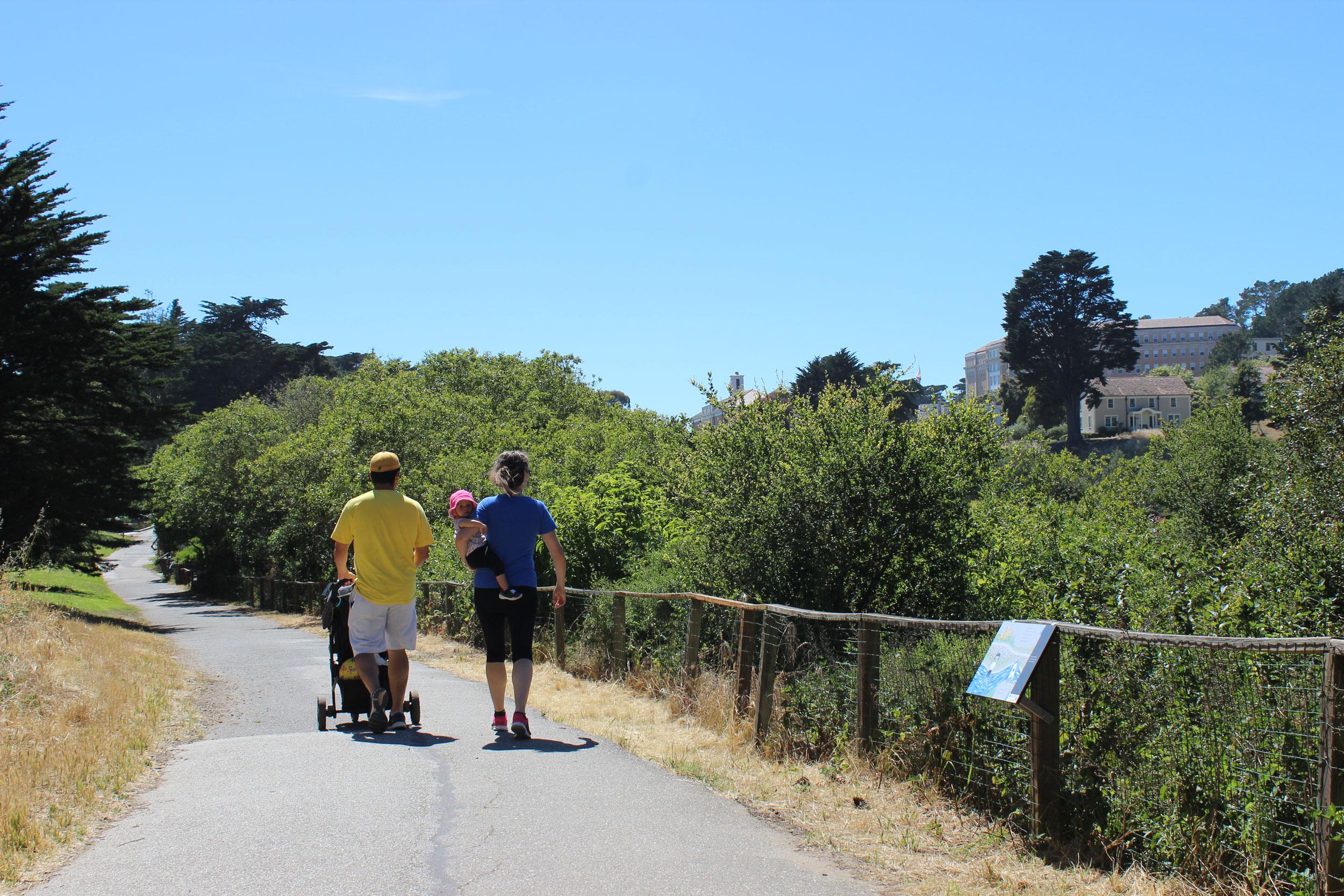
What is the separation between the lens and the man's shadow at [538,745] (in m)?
7.20

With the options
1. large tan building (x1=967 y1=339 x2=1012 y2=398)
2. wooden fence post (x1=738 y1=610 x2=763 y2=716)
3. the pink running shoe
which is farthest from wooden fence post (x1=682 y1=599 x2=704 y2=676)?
large tan building (x1=967 y1=339 x2=1012 y2=398)

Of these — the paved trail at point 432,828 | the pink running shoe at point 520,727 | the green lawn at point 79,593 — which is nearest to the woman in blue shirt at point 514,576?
the pink running shoe at point 520,727

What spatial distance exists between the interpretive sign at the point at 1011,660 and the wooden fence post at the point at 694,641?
4381mm

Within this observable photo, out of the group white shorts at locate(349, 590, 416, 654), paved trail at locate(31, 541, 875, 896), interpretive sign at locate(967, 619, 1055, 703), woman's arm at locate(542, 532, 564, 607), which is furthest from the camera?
white shorts at locate(349, 590, 416, 654)

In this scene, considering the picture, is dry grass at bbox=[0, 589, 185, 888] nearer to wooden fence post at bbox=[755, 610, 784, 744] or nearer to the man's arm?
the man's arm

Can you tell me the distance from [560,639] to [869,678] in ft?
23.7

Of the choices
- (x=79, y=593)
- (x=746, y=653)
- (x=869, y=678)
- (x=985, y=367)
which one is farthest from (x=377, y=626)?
(x=985, y=367)

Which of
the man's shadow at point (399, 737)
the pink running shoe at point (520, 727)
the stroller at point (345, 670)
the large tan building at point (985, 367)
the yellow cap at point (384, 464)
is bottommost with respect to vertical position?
the man's shadow at point (399, 737)

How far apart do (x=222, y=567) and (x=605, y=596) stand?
54.3m

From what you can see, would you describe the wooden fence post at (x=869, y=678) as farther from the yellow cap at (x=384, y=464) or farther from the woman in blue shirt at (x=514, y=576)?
the yellow cap at (x=384, y=464)

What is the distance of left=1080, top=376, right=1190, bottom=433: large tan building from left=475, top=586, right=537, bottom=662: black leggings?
407 feet

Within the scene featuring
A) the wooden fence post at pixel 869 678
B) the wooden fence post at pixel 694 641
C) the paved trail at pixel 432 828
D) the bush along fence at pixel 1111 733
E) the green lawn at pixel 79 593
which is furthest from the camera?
the green lawn at pixel 79 593

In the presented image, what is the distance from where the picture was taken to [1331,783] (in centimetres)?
383

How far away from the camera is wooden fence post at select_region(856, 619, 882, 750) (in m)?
6.48
